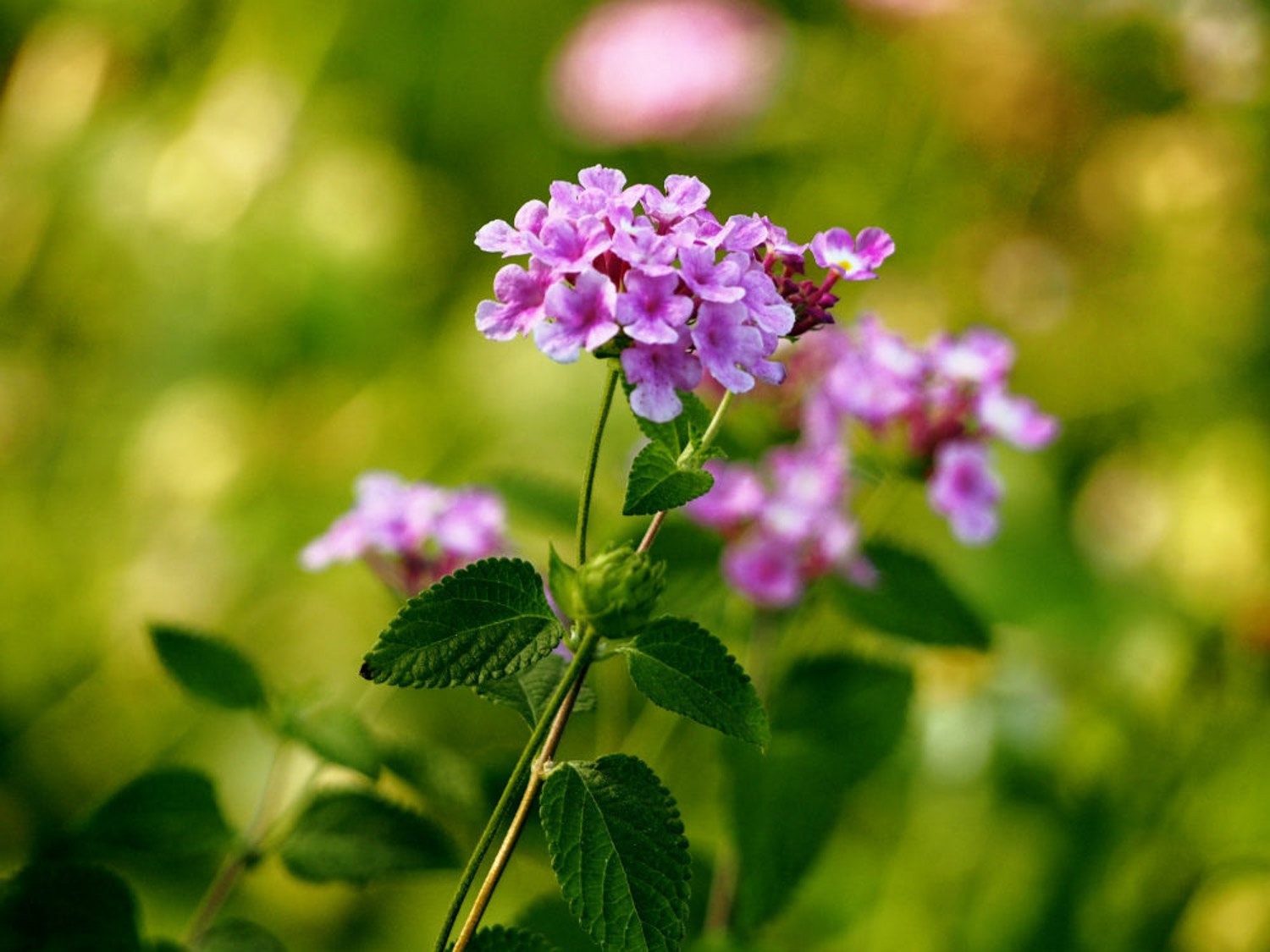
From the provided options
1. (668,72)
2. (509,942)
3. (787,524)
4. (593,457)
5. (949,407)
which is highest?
(668,72)

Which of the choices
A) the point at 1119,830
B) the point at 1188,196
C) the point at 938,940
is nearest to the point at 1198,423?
the point at 1188,196

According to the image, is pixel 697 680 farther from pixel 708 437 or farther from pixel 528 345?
pixel 528 345

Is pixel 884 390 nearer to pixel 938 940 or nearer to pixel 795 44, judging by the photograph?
pixel 938 940

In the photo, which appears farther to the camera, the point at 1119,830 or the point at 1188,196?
the point at 1188,196

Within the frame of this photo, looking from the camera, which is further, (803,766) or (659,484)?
(803,766)

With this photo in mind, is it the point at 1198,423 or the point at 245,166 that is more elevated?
the point at 1198,423

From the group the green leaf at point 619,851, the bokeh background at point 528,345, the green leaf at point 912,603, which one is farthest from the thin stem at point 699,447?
the bokeh background at point 528,345

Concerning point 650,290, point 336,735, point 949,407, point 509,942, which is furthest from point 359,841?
point 949,407
